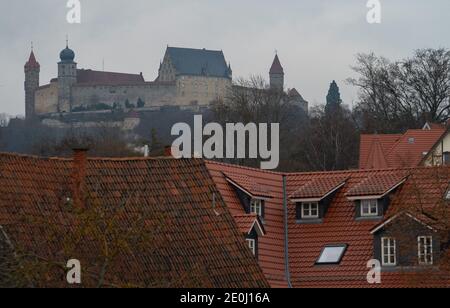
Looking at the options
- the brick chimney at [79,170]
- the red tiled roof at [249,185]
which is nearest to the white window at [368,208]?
the red tiled roof at [249,185]

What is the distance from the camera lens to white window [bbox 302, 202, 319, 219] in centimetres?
4128

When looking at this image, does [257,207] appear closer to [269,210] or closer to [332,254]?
[269,210]

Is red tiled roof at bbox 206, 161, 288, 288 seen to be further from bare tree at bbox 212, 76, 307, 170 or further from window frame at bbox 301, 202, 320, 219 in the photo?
bare tree at bbox 212, 76, 307, 170

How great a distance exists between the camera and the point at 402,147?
238 ft

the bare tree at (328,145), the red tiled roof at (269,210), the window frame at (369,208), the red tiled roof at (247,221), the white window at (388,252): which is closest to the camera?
the red tiled roof at (247,221)

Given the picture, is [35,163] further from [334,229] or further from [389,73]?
[389,73]

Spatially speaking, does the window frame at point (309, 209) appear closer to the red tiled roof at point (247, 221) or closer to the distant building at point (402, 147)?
the red tiled roof at point (247, 221)

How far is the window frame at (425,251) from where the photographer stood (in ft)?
109

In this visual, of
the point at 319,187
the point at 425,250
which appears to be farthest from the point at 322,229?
the point at 425,250

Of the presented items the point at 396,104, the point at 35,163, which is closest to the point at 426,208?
the point at 35,163

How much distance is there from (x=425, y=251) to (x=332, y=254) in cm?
627

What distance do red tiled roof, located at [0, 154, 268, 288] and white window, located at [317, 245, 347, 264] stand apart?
8.31 metres

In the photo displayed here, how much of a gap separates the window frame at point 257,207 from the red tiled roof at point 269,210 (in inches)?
8.0
